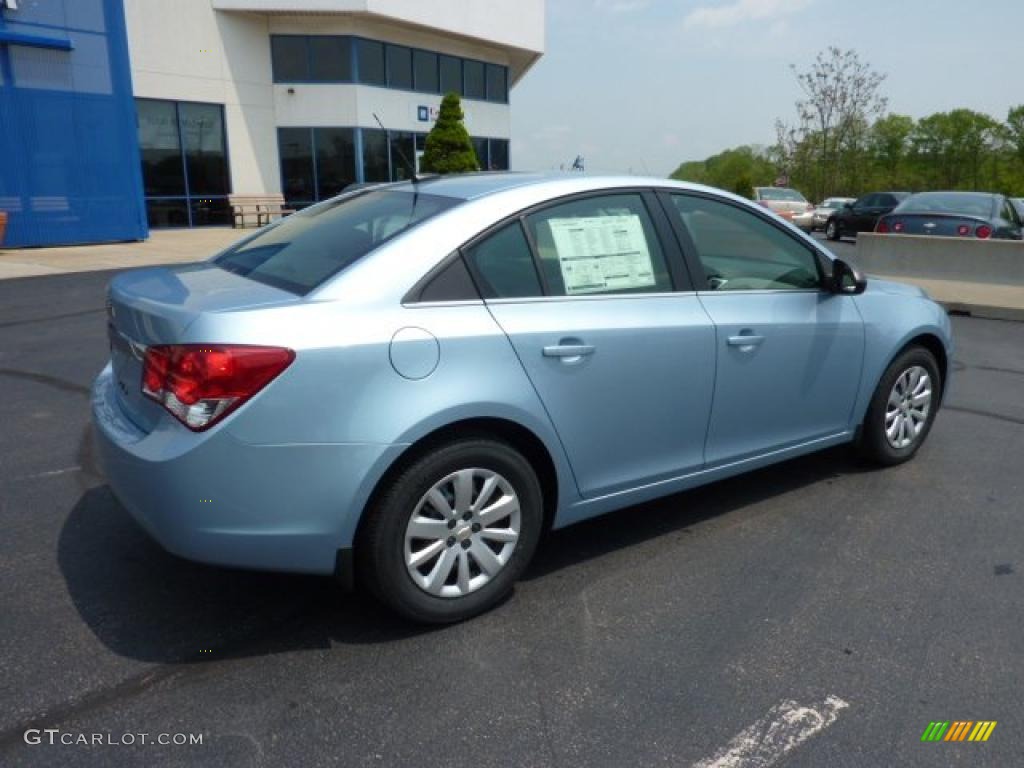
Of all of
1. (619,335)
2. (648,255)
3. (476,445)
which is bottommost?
(476,445)

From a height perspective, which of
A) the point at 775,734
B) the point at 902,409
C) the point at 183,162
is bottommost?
the point at 775,734

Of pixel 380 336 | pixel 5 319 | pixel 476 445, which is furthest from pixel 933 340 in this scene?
pixel 5 319

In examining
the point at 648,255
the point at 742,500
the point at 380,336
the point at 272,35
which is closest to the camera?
the point at 380,336

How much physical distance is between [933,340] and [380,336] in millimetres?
3486

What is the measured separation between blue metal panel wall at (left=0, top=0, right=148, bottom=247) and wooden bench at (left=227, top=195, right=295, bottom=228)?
21.5 ft

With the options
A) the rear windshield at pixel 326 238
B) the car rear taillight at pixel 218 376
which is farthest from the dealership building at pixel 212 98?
the car rear taillight at pixel 218 376

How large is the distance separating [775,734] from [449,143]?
81.6 feet

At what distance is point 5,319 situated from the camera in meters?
9.11

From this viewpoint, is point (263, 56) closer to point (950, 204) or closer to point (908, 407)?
point (950, 204)

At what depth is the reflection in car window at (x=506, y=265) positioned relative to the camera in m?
3.04

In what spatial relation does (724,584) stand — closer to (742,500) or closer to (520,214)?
(742,500)

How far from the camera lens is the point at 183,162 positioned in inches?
918

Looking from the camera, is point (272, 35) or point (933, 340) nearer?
point (933, 340)

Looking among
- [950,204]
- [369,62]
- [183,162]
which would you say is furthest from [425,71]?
[950,204]
